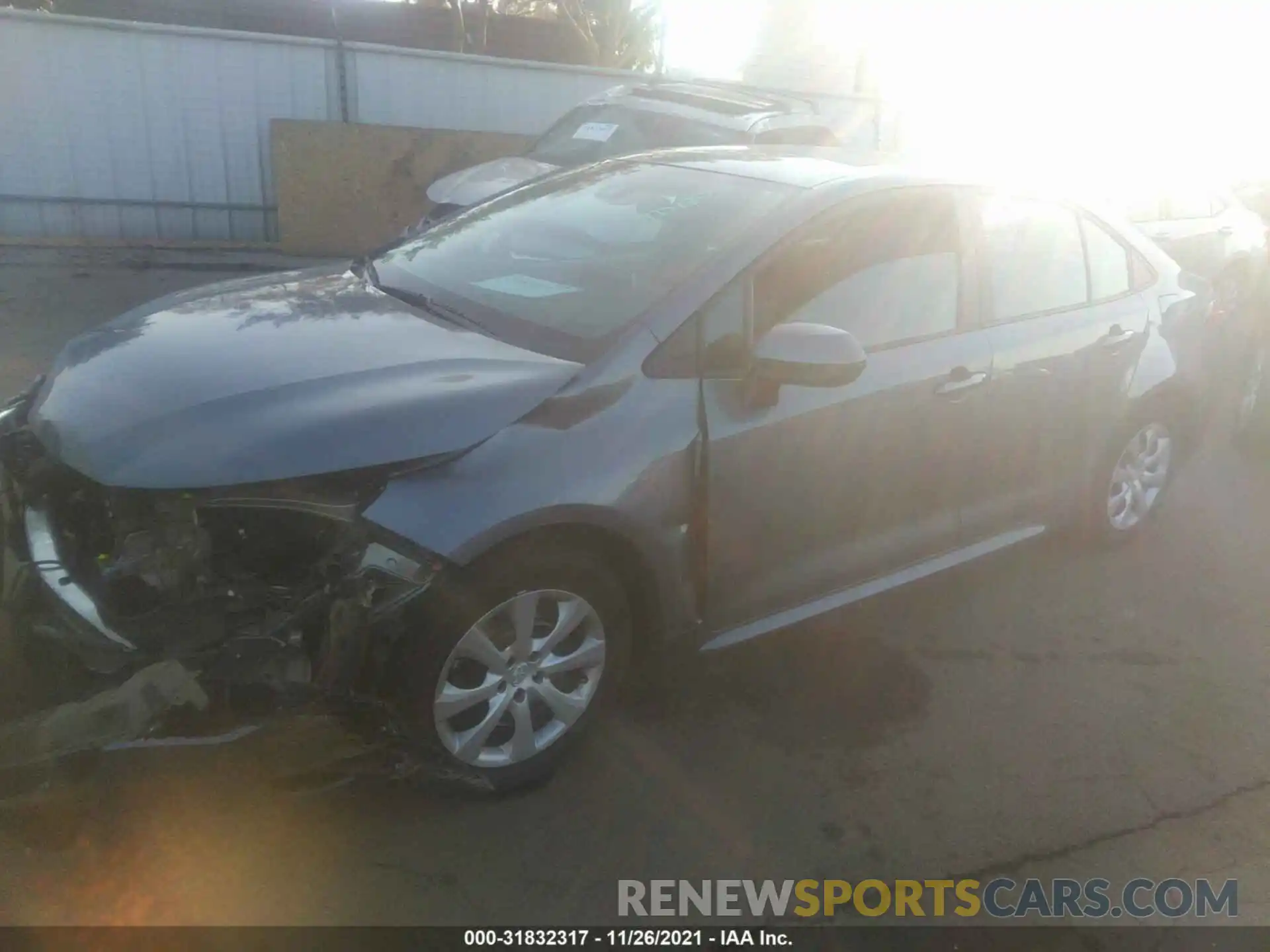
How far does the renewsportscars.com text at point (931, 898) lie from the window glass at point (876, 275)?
1593 millimetres

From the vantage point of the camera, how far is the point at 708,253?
3.33 meters

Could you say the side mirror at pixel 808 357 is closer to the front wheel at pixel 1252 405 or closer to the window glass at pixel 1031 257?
the window glass at pixel 1031 257

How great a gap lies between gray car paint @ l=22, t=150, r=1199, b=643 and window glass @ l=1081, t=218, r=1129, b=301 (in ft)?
1.41

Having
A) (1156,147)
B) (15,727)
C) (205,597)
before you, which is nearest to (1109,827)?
(205,597)

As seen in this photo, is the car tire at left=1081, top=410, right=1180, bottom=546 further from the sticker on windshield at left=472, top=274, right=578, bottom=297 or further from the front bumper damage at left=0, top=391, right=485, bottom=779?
the front bumper damage at left=0, top=391, right=485, bottom=779

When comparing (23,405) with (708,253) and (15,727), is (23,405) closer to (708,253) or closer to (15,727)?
(15,727)

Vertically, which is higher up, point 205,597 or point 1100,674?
A: point 205,597

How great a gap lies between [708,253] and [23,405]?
2.01m

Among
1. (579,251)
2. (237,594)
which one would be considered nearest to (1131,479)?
(579,251)

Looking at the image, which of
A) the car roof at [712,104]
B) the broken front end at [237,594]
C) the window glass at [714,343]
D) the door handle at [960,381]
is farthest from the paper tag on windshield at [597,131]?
the broken front end at [237,594]

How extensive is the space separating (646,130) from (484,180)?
5.20ft

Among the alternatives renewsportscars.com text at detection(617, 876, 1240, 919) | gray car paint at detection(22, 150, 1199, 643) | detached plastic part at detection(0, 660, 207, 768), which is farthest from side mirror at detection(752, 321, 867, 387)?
detached plastic part at detection(0, 660, 207, 768)

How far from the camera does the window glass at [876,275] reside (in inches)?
134

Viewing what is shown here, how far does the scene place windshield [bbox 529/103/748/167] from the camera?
28.5ft
